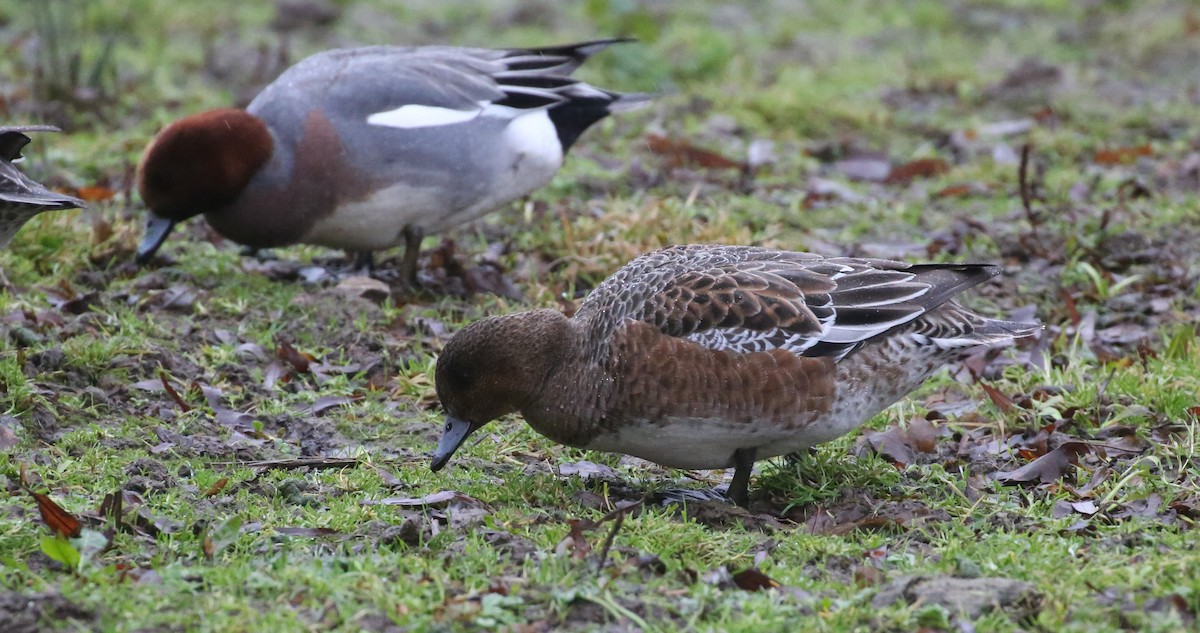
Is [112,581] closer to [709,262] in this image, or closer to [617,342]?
[617,342]

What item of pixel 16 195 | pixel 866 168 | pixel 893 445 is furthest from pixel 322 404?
pixel 866 168

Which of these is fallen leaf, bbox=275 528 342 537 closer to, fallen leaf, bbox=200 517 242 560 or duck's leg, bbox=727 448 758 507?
fallen leaf, bbox=200 517 242 560

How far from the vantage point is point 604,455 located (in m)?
4.82

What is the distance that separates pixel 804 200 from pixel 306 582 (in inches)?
187

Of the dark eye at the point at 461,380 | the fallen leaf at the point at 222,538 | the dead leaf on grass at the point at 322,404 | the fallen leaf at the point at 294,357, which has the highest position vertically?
the dark eye at the point at 461,380

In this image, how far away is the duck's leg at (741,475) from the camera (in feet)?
13.9

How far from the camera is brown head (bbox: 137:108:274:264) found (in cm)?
607

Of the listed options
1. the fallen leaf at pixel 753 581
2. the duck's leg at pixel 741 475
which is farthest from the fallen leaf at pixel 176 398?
the fallen leaf at pixel 753 581

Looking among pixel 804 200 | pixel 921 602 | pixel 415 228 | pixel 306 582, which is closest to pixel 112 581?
pixel 306 582

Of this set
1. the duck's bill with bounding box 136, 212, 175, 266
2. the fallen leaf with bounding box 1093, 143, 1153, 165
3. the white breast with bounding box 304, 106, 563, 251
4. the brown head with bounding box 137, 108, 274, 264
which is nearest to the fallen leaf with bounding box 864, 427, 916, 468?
the white breast with bounding box 304, 106, 563, 251

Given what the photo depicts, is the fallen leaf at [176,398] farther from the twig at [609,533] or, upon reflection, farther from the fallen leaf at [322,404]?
the twig at [609,533]

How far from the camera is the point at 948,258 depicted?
264 inches

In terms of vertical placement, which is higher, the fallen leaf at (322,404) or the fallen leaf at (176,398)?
the fallen leaf at (176,398)

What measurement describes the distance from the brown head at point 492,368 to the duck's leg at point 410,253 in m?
1.95
